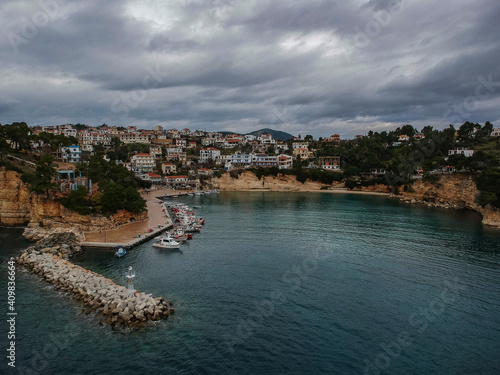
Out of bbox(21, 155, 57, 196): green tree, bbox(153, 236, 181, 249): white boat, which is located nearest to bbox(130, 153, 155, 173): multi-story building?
bbox(21, 155, 57, 196): green tree

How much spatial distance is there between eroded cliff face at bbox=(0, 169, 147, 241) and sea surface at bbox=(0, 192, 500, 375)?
3.59 metres

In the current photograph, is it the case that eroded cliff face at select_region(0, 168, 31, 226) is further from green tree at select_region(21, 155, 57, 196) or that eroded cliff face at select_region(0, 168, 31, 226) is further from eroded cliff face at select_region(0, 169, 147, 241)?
green tree at select_region(21, 155, 57, 196)

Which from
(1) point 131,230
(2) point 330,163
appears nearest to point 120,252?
(1) point 131,230

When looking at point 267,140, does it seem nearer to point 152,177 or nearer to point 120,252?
point 152,177

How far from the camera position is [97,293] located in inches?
921

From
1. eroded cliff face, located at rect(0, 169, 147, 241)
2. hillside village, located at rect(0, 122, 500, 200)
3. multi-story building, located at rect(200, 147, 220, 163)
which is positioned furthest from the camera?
multi-story building, located at rect(200, 147, 220, 163)

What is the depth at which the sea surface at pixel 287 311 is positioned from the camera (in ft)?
55.9

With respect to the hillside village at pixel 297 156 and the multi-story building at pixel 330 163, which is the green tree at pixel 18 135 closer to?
the hillside village at pixel 297 156

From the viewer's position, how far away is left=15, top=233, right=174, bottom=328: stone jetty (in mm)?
20981

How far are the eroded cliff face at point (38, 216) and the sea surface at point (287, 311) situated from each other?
11.8 ft

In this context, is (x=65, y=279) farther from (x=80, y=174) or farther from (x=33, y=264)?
(x=80, y=174)

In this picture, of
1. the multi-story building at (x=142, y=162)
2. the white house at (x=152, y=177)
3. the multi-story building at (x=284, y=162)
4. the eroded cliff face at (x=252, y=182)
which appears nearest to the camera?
the white house at (x=152, y=177)

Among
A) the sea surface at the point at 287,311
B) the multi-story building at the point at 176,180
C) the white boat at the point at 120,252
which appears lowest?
the sea surface at the point at 287,311

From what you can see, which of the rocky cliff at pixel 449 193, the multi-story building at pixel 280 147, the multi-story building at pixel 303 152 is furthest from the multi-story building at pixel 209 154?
the rocky cliff at pixel 449 193
